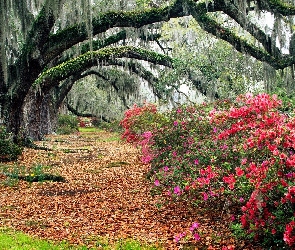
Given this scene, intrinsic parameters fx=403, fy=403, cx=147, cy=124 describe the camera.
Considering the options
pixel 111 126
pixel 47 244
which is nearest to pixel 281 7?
pixel 47 244

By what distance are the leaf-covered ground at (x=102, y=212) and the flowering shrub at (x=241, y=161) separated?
1.26 ft

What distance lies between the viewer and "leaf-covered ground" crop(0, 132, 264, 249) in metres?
5.68

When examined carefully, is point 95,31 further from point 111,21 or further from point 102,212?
point 102,212

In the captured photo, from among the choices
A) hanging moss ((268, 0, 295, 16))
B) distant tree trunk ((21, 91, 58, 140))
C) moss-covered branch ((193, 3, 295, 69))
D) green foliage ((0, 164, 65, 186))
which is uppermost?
hanging moss ((268, 0, 295, 16))

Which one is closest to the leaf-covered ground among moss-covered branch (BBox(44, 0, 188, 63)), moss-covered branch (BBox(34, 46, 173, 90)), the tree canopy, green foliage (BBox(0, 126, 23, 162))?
green foliage (BBox(0, 126, 23, 162))

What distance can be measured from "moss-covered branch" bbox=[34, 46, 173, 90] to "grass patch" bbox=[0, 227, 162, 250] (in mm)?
10854

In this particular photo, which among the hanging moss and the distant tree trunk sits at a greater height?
the hanging moss

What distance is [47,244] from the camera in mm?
5406

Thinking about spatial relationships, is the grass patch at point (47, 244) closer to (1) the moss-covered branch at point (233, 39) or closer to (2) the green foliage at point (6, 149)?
(2) the green foliage at point (6, 149)

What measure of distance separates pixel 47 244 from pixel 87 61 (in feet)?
37.6

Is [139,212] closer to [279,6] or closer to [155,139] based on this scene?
[155,139]

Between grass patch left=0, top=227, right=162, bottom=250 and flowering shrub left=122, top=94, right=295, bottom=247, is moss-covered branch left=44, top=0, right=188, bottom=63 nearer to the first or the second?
flowering shrub left=122, top=94, right=295, bottom=247

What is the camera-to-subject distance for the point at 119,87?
26500 mm

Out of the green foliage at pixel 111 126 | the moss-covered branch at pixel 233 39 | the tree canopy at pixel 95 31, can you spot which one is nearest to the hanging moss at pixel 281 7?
the tree canopy at pixel 95 31
